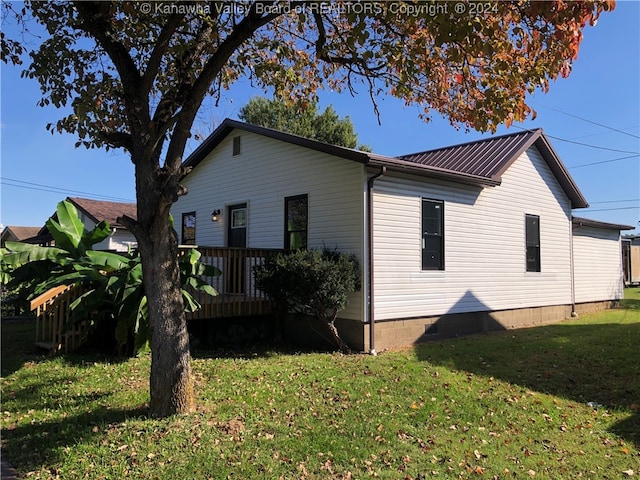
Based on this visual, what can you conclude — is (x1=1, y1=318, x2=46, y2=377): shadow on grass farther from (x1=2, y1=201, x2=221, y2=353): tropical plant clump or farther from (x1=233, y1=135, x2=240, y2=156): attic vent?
(x1=233, y1=135, x2=240, y2=156): attic vent

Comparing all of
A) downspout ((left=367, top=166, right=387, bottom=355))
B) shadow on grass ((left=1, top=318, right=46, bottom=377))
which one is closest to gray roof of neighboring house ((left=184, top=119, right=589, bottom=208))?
downspout ((left=367, top=166, right=387, bottom=355))

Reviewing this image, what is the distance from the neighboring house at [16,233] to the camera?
3894 cm

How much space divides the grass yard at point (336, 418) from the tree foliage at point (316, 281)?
899mm

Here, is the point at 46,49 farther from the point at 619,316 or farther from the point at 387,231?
the point at 619,316

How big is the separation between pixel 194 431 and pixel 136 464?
72 centimetres

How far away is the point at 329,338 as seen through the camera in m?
9.56

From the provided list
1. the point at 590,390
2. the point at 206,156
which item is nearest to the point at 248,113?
the point at 206,156

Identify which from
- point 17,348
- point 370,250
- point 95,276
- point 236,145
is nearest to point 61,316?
point 95,276

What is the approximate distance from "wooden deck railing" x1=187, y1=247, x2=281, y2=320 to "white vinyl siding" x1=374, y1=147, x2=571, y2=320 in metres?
2.57

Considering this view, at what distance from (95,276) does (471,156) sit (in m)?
10.3

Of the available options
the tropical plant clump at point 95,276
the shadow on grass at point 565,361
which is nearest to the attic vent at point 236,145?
the tropical plant clump at point 95,276

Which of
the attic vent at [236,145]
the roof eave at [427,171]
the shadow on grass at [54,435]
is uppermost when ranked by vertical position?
the attic vent at [236,145]

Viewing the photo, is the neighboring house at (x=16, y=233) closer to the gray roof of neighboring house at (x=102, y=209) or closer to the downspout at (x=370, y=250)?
the gray roof of neighboring house at (x=102, y=209)

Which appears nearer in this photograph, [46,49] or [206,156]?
[46,49]
